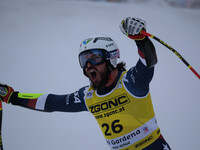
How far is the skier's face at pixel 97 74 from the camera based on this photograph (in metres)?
3.12

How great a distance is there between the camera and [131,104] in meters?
3.06

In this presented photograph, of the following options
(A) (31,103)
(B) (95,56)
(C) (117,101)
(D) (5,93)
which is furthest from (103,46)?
(D) (5,93)

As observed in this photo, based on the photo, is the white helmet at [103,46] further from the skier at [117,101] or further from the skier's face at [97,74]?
the skier's face at [97,74]

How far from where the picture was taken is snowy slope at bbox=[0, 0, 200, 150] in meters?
5.53

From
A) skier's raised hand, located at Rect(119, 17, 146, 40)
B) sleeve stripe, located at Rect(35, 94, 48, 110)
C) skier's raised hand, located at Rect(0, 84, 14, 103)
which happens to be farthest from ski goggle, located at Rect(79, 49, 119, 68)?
skier's raised hand, located at Rect(0, 84, 14, 103)

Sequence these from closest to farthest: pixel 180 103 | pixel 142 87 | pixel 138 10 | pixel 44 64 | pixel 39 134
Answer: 1. pixel 142 87
2. pixel 39 134
3. pixel 180 103
4. pixel 44 64
5. pixel 138 10

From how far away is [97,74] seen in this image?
3127 mm

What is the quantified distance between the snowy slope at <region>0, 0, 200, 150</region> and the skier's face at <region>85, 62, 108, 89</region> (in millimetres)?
2494

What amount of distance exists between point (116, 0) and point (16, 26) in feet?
9.07

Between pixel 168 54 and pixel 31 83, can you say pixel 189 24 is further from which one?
pixel 31 83

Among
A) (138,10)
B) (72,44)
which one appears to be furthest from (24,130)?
(138,10)

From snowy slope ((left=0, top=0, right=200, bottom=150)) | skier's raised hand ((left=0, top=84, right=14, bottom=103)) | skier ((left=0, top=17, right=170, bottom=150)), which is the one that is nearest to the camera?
skier ((left=0, top=17, right=170, bottom=150))

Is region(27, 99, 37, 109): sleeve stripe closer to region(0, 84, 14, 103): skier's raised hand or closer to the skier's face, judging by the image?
region(0, 84, 14, 103): skier's raised hand

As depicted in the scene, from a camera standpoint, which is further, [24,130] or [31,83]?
[31,83]
